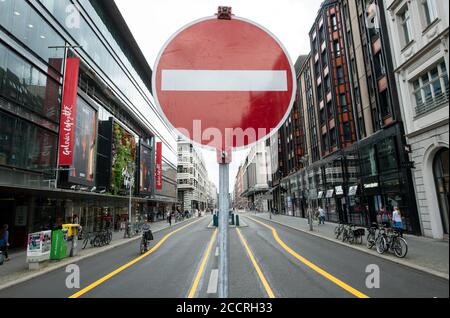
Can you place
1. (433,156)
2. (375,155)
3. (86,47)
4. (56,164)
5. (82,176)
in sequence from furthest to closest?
(86,47), (82,176), (56,164), (375,155), (433,156)

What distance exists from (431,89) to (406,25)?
49 centimetres

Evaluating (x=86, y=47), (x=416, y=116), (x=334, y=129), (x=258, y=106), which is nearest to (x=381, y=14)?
(x=416, y=116)

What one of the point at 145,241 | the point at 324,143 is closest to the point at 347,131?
the point at 324,143

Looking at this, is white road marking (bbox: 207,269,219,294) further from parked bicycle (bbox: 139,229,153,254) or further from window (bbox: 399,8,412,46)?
parked bicycle (bbox: 139,229,153,254)

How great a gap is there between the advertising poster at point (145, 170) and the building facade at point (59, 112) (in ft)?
7.79

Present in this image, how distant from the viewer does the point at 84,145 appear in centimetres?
2202

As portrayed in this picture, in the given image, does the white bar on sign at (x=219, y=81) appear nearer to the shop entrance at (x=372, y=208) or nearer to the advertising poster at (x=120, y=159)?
the shop entrance at (x=372, y=208)

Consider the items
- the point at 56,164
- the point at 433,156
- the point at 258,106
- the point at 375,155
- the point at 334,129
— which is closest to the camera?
the point at 433,156

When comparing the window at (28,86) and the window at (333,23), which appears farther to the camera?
the window at (333,23)

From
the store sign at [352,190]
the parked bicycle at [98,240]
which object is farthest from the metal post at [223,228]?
the store sign at [352,190]

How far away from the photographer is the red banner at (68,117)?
738 inches

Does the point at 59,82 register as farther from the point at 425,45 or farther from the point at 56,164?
the point at 425,45

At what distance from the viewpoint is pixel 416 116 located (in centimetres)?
122
